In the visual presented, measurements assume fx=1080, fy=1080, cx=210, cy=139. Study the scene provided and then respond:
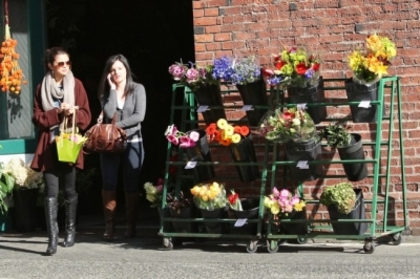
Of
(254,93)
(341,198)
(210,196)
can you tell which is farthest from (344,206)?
(254,93)

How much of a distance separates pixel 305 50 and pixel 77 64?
14.8ft

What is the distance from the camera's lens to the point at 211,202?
384 inches

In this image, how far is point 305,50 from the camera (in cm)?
962

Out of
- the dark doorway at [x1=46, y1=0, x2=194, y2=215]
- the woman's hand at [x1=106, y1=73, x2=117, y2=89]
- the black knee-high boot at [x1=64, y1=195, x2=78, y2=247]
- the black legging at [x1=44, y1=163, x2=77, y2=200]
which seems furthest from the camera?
the dark doorway at [x1=46, y1=0, x2=194, y2=215]

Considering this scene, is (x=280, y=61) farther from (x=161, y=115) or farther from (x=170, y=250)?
(x=161, y=115)

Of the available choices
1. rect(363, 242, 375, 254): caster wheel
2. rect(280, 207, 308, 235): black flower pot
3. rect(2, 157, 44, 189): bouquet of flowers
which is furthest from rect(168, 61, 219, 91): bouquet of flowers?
rect(2, 157, 44, 189): bouquet of flowers

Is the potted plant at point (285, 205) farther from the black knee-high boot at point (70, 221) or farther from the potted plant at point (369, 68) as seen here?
the black knee-high boot at point (70, 221)

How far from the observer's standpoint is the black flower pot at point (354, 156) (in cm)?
955

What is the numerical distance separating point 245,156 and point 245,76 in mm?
735

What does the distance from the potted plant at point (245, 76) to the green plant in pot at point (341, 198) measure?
3.47 ft

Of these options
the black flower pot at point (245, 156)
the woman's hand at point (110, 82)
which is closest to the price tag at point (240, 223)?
the black flower pot at point (245, 156)

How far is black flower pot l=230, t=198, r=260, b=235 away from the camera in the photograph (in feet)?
31.9

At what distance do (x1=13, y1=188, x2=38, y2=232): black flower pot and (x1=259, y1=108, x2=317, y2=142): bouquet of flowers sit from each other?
3.26m

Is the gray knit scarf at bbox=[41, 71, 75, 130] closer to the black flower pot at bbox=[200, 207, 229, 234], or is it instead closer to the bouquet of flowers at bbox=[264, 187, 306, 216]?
the black flower pot at bbox=[200, 207, 229, 234]
